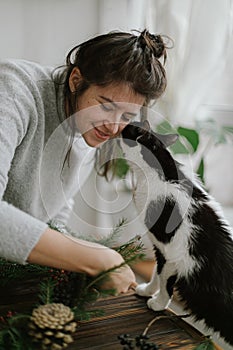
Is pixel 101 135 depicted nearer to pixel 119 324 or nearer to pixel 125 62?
pixel 125 62

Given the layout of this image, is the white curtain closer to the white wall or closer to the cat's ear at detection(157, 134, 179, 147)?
the white wall

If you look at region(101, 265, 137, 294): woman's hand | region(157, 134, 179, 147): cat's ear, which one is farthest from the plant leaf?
region(101, 265, 137, 294): woman's hand

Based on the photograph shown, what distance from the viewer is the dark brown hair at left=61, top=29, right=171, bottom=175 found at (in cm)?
87

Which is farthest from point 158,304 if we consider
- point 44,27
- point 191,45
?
point 44,27

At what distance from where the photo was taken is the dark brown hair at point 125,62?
0.87 m

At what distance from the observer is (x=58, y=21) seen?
1834mm

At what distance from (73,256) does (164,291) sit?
0.81 ft

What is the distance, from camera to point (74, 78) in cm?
95

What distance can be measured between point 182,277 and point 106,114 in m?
0.32

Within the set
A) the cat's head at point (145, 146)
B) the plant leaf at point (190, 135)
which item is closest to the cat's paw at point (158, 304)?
the cat's head at point (145, 146)

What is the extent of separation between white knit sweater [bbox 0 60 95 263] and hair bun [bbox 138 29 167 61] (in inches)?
9.0

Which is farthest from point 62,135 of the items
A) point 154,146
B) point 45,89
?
point 154,146

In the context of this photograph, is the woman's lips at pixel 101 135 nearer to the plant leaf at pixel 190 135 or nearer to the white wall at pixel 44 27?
the plant leaf at pixel 190 135

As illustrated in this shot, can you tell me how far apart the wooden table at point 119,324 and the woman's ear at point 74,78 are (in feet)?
1.27
